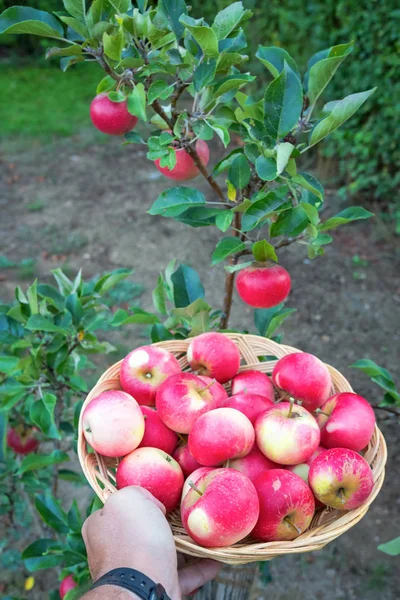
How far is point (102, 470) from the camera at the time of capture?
1.20 metres

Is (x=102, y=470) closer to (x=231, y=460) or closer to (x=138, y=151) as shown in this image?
(x=231, y=460)

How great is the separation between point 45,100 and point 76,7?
675cm

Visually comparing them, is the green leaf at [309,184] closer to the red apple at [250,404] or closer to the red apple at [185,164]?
the red apple at [185,164]

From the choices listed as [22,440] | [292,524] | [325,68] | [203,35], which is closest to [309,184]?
[325,68]

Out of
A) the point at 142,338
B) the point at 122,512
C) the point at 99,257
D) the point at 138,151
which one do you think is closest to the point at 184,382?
the point at 122,512

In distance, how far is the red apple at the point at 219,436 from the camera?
1.10m

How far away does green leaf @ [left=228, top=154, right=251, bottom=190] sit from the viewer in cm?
116

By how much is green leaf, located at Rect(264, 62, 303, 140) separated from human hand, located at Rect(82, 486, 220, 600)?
0.74m

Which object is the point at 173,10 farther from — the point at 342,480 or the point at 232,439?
the point at 342,480

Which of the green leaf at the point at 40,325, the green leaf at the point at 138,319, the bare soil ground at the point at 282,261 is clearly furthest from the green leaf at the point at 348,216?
the bare soil ground at the point at 282,261

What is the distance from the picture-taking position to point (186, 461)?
1.23m

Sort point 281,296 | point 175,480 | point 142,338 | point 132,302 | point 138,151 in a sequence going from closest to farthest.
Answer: point 175,480 < point 281,296 < point 142,338 < point 132,302 < point 138,151

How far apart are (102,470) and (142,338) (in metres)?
2.02

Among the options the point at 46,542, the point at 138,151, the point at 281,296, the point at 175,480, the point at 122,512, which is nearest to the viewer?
the point at 122,512
